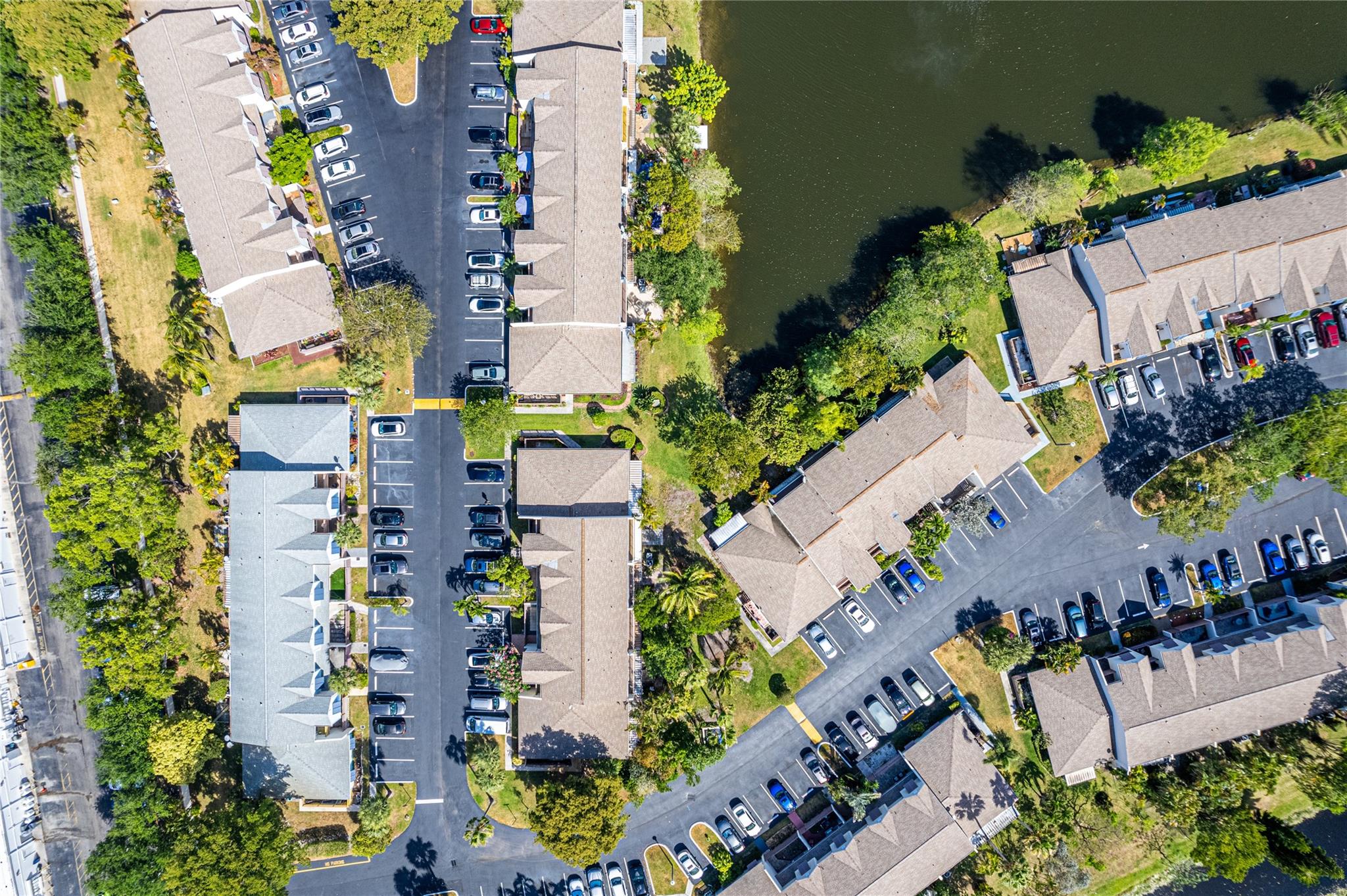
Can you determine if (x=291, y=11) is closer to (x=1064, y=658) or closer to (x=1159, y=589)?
(x=1064, y=658)

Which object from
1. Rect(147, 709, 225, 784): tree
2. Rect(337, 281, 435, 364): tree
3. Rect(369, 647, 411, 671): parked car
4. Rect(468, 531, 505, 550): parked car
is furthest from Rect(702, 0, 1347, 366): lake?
Rect(147, 709, 225, 784): tree

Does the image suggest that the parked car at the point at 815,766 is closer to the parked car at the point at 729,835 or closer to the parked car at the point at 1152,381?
the parked car at the point at 729,835

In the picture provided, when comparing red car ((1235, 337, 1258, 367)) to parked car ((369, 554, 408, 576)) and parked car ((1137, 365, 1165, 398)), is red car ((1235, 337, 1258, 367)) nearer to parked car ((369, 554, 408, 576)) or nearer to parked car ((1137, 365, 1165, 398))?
parked car ((1137, 365, 1165, 398))

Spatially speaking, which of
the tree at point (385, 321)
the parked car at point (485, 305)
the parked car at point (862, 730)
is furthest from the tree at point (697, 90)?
the parked car at point (862, 730)

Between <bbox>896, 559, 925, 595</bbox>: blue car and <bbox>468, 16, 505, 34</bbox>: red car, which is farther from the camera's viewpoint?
<bbox>468, 16, 505, 34</bbox>: red car

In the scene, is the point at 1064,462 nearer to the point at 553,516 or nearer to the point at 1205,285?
the point at 1205,285

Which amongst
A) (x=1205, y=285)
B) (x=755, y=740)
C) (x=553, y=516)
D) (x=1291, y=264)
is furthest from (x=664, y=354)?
(x=1291, y=264)
